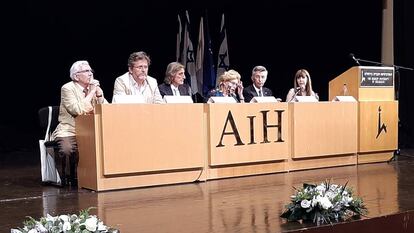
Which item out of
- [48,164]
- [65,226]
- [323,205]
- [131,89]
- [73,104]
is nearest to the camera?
[65,226]

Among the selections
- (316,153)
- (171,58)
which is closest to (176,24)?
(171,58)

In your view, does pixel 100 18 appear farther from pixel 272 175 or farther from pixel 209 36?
pixel 272 175

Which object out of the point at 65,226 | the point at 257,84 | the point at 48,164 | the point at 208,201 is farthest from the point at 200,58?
the point at 65,226

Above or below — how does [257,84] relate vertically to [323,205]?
above

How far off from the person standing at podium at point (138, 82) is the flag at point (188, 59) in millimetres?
3351

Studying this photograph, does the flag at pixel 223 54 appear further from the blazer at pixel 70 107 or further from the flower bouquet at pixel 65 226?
the flower bouquet at pixel 65 226

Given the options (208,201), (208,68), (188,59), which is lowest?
(208,201)

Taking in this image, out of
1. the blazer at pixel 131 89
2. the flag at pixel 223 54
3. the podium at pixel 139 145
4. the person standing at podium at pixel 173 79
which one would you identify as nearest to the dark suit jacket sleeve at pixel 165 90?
the person standing at podium at pixel 173 79

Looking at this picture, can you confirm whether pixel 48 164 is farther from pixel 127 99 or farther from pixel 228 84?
pixel 228 84

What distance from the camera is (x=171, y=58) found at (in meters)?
8.23

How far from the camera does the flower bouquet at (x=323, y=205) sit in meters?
2.82

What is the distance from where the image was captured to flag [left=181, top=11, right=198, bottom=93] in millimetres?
7969

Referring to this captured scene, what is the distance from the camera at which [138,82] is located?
4.62m

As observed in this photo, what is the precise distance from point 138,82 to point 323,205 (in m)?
2.24
